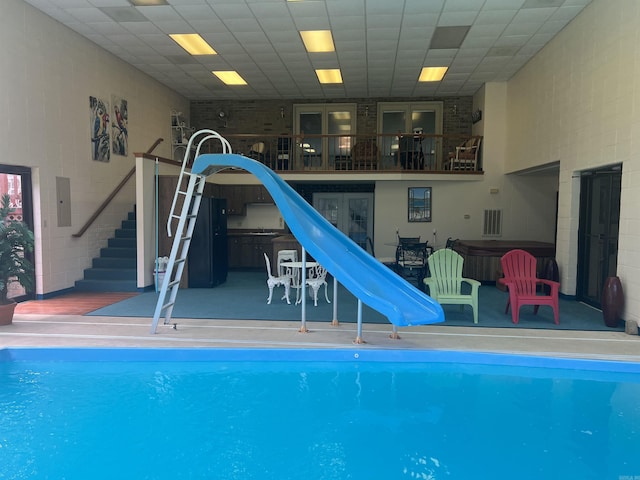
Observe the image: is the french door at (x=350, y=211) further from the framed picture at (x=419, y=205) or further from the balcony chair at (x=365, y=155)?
the framed picture at (x=419, y=205)

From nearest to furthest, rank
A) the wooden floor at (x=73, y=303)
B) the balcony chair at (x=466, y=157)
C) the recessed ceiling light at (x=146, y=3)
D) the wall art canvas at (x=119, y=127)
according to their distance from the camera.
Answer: the wooden floor at (x=73, y=303) < the recessed ceiling light at (x=146, y=3) < the wall art canvas at (x=119, y=127) < the balcony chair at (x=466, y=157)

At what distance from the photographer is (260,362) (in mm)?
4664

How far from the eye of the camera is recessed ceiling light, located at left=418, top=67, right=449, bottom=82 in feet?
32.9

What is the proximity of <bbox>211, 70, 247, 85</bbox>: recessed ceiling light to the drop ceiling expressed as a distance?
23cm

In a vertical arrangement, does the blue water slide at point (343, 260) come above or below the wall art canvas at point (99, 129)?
below

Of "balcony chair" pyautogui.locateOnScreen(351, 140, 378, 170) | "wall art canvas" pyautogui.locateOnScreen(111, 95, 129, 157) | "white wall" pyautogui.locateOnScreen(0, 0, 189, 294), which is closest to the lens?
"white wall" pyautogui.locateOnScreen(0, 0, 189, 294)

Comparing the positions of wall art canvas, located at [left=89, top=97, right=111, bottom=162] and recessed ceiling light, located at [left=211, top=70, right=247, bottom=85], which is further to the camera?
recessed ceiling light, located at [left=211, top=70, right=247, bottom=85]

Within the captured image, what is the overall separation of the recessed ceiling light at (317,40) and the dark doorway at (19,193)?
535 cm

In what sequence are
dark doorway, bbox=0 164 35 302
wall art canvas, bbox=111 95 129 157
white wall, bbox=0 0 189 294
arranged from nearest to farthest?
white wall, bbox=0 0 189 294
dark doorway, bbox=0 164 35 302
wall art canvas, bbox=111 95 129 157

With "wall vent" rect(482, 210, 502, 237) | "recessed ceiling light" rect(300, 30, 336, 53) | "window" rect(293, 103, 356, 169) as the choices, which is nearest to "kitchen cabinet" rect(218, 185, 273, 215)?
"window" rect(293, 103, 356, 169)

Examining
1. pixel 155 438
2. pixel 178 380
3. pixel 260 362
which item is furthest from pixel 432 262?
pixel 155 438

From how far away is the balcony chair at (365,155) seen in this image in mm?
11297

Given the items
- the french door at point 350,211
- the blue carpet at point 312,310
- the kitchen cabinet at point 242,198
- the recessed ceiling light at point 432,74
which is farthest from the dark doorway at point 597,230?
the kitchen cabinet at point 242,198

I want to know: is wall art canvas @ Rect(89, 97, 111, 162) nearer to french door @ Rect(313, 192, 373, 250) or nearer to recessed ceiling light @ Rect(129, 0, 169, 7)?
recessed ceiling light @ Rect(129, 0, 169, 7)
